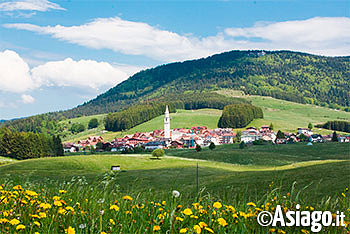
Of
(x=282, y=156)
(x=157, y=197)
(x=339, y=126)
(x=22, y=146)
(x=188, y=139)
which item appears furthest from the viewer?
(x=339, y=126)

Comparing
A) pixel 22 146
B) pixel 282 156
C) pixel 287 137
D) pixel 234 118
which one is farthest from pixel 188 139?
pixel 22 146

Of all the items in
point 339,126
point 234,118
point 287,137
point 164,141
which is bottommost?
point 164,141

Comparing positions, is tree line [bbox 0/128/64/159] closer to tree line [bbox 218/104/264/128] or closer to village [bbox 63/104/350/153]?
village [bbox 63/104/350/153]

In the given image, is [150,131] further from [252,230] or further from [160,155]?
[252,230]

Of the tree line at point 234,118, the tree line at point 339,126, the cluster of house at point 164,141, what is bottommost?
the cluster of house at point 164,141

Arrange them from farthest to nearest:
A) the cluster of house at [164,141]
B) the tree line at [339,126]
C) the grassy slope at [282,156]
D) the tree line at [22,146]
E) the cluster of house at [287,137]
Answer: the tree line at [339,126] → the cluster of house at [164,141] → the cluster of house at [287,137] → the tree line at [22,146] → the grassy slope at [282,156]

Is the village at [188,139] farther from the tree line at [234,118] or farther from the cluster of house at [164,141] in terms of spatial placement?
the tree line at [234,118]

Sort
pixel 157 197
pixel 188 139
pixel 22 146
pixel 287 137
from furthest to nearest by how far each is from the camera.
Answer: pixel 188 139 < pixel 287 137 < pixel 22 146 < pixel 157 197

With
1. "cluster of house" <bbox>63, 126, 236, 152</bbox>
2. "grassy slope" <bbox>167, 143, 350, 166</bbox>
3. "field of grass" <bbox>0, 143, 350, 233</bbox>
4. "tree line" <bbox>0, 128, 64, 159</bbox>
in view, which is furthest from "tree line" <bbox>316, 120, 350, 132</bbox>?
"tree line" <bbox>0, 128, 64, 159</bbox>

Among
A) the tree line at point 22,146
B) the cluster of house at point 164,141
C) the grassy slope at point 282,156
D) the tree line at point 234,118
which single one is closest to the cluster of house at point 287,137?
the cluster of house at point 164,141

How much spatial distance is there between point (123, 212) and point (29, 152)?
4130 inches

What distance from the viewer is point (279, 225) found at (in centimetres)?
467

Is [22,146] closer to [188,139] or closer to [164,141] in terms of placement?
[164,141]

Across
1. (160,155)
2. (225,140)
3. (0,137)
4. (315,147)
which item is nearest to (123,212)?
(160,155)
